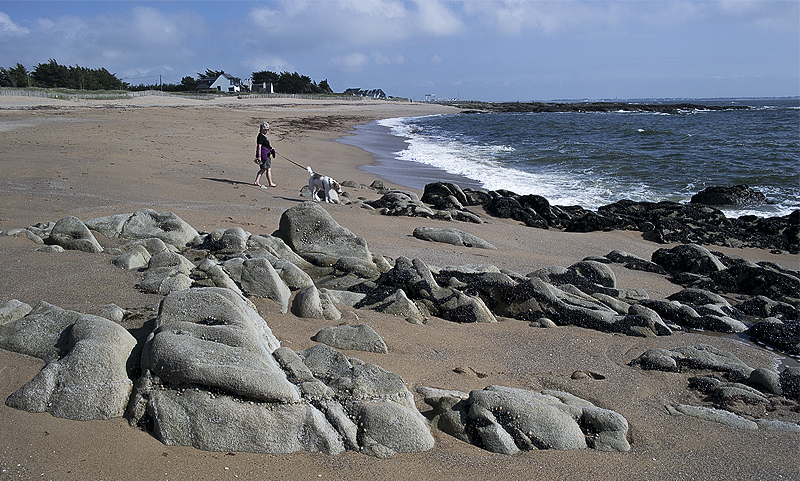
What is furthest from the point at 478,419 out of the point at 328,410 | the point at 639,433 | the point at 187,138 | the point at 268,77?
the point at 268,77

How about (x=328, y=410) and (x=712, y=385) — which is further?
(x=712, y=385)

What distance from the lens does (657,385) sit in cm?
415

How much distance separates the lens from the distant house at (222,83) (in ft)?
284

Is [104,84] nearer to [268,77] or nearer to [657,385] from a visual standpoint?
[268,77]

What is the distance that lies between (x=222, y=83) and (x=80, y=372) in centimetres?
9393

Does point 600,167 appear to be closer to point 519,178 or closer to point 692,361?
point 519,178

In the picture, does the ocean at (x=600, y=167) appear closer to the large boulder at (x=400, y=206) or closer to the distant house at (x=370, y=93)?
the large boulder at (x=400, y=206)

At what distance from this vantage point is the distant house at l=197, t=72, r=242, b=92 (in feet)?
284

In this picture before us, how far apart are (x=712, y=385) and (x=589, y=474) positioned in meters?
1.90

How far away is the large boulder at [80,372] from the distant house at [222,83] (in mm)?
89240

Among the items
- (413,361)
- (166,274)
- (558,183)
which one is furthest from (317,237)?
(558,183)

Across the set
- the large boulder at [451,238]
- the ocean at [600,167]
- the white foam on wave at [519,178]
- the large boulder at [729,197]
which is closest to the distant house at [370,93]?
the ocean at [600,167]

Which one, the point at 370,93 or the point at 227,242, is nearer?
the point at 227,242

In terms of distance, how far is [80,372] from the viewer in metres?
2.80
